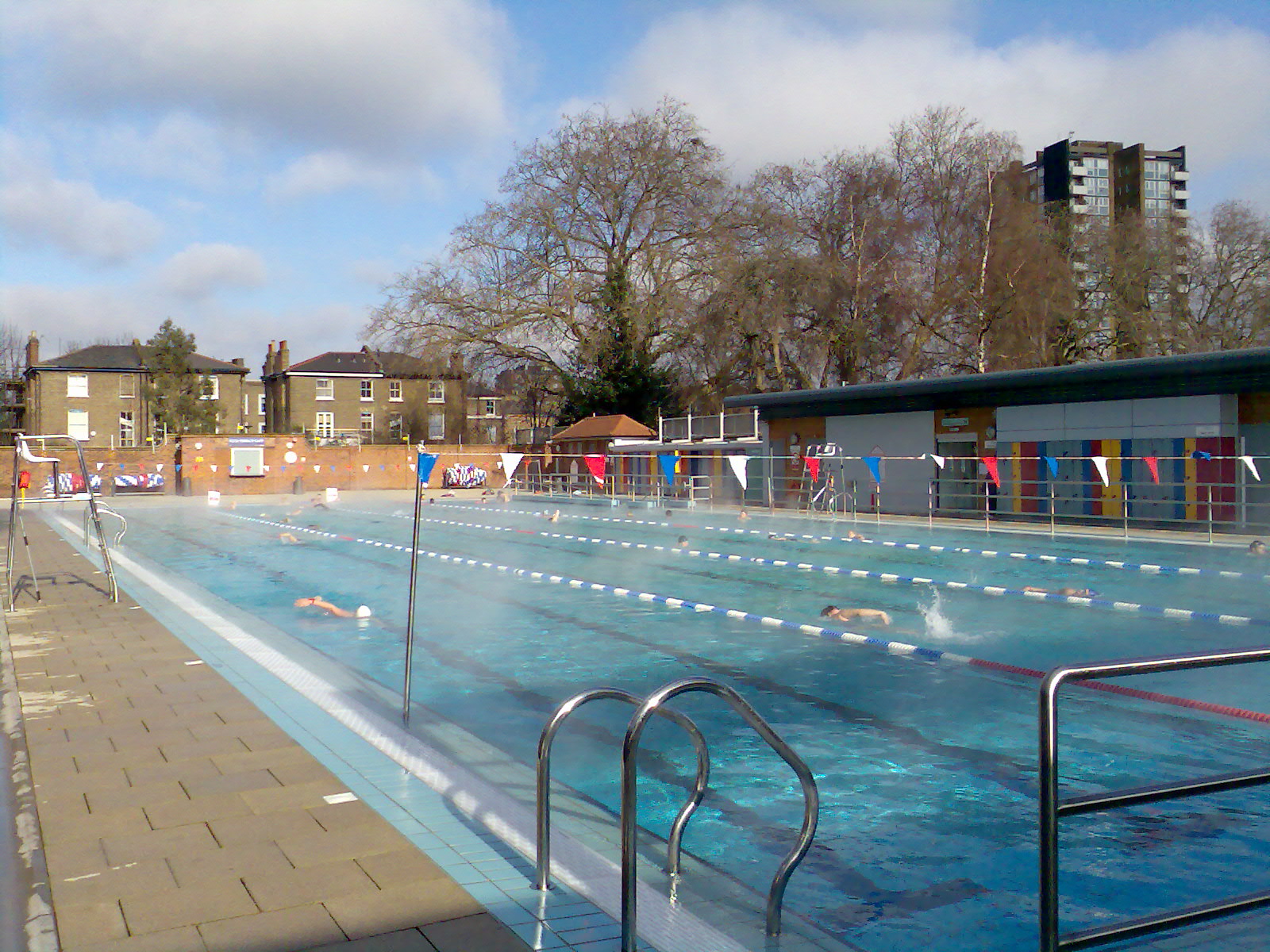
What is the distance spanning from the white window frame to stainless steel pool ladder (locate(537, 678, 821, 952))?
63.5m

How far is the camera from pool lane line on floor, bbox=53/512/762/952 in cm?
342

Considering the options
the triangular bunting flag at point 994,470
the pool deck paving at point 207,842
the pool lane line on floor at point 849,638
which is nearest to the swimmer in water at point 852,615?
the pool lane line on floor at point 849,638

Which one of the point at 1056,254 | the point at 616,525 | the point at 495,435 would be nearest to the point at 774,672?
the point at 616,525

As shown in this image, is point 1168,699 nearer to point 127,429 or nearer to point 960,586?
point 960,586

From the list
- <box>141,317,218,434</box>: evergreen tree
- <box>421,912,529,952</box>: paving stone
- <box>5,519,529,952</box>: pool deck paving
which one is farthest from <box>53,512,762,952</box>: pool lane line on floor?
<box>141,317,218,434</box>: evergreen tree

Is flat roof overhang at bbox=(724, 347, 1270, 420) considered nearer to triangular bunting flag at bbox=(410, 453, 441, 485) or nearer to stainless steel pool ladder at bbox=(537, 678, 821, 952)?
triangular bunting flag at bbox=(410, 453, 441, 485)

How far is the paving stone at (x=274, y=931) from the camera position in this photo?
3174 millimetres

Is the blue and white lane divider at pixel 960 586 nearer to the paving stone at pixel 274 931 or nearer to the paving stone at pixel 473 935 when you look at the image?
the paving stone at pixel 473 935

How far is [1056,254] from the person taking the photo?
37.4 m

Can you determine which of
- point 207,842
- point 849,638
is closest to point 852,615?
point 849,638

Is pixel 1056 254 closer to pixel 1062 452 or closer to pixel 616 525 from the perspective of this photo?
pixel 1062 452

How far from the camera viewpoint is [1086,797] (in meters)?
2.75

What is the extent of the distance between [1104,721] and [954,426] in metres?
19.4

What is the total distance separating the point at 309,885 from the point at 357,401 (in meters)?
66.1
